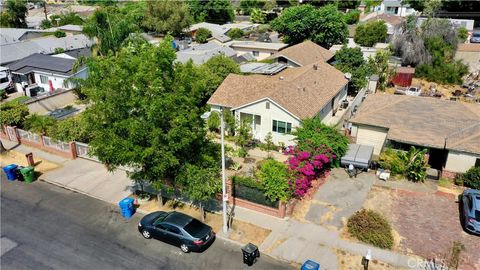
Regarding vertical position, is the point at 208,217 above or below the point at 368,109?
below

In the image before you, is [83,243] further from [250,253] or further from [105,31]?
[105,31]

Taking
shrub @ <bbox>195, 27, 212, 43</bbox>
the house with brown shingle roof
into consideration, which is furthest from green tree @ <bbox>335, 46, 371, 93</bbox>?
shrub @ <bbox>195, 27, 212, 43</bbox>

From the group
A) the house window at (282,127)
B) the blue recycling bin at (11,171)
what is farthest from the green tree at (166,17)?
the blue recycling bin at (11,171)

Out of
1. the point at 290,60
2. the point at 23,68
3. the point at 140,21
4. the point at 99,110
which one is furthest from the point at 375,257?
the point at 140,21

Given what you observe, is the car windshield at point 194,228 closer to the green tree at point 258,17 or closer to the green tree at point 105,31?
the green tree at point 105,31

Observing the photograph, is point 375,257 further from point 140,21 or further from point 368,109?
point 140,21

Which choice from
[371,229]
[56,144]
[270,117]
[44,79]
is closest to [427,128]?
[371,229]
